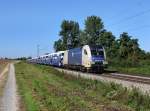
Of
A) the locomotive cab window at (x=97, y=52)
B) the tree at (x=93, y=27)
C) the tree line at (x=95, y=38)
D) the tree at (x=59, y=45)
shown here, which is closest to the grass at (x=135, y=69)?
the locomotive cab window at (x=97, y=52)

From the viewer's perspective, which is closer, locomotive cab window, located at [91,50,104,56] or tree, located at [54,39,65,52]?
locomotive cab window, located at [91,50,104,56]

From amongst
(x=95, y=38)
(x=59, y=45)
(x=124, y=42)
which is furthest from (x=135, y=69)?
(x=59, y=45)

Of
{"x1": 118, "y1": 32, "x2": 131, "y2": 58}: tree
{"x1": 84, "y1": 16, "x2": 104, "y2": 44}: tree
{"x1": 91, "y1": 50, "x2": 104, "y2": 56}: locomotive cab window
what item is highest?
{"x1": 84, "y1": 16, "x2": 104, "y2": 44}: tree

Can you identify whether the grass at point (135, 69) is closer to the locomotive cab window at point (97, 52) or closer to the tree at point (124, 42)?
the locomotive cab window at point (97, 52)

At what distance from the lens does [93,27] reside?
145000mm

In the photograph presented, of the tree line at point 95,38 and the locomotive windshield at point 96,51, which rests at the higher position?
the tree line at point 95,38

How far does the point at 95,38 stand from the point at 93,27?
4.19 meters

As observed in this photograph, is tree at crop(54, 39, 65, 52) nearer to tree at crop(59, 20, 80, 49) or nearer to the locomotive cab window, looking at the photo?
tree at crop(59, 20, 80, 49)

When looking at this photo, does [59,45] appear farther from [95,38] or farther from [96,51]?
[96,51]

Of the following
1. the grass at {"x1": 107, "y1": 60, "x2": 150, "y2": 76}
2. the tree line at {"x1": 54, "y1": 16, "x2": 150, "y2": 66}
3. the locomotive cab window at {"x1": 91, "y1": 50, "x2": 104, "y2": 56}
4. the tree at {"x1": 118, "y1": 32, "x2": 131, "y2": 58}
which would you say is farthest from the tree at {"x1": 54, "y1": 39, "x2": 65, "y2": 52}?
the locomotive cab window at {"x1": 91, "y1": 50, "x2": 104, "y2": 56}

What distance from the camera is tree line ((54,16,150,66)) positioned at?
105 meters

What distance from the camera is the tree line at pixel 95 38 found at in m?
105

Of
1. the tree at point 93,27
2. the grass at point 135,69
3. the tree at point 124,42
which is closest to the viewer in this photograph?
the grass at point 135,69

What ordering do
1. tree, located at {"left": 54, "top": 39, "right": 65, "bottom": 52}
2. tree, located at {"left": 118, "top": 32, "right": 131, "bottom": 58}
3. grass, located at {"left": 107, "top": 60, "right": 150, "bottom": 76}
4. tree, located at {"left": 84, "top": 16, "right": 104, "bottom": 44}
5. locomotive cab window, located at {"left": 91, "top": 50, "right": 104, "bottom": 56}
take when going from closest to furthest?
1. grass, located at {"left": 107, "top": 60, "right": 150, "bottom": 76}
2. locomotive cab window, located at {"left": 91, "top": 50, "right": 104, "bottom": 56}
3. tree, located at {"left": 118, "top": 32, "right": 131, "bottom": 58}
4. tree, located at {"left": 84, "top": 16, "right": 104, "bottom": 44}
5. tree, located at {"left": 54, "top": 39, "right": 65, "bottom": 52}
